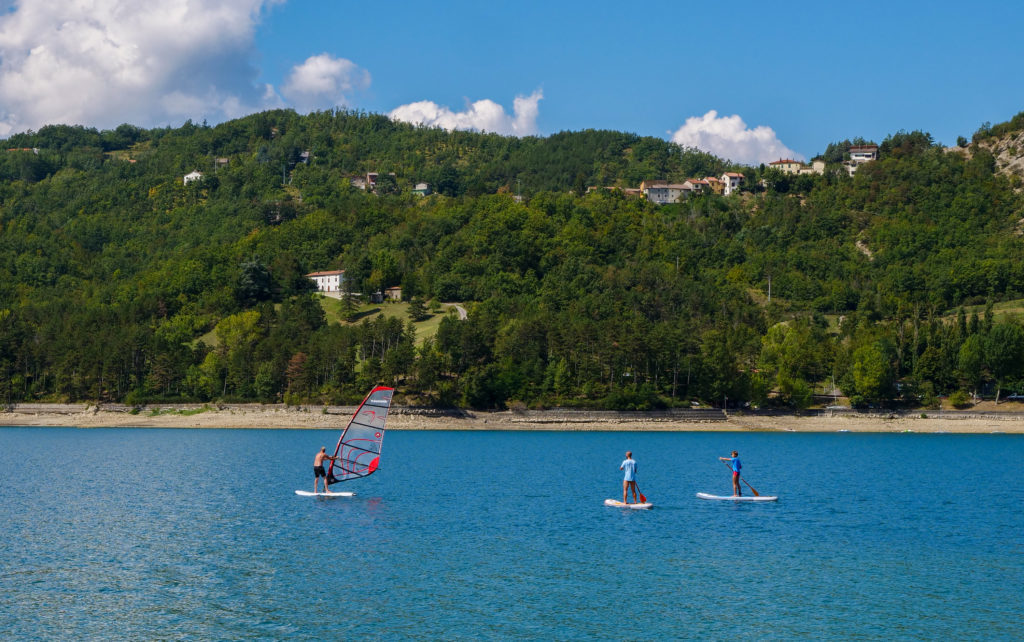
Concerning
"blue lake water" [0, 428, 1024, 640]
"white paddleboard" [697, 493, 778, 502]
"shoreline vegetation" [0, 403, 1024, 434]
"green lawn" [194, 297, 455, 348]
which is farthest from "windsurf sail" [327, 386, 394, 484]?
"green lawn" [194, 297, 455, 348]

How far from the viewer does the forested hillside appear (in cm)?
10656

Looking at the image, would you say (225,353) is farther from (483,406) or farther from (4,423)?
(483,406)

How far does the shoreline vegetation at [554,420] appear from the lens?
100188 millimetres

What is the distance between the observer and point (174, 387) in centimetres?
11419

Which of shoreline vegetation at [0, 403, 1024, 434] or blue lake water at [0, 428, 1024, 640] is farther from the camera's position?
shoreline vegetation at [0, 403, 1024, 434]

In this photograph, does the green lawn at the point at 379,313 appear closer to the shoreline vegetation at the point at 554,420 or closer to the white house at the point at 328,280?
the white house at the point at 328,280

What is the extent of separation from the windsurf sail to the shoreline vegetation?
5691 centimetres

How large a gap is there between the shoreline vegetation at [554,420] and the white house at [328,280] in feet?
197

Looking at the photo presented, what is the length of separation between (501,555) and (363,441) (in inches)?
612

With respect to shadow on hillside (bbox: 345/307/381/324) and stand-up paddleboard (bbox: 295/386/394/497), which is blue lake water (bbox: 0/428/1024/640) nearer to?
stand-up paddleboard (bbox: 295/386/394/497)

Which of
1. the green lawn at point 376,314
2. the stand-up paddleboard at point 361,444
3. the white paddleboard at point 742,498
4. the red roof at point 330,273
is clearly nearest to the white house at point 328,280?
the red roof at point 330,273

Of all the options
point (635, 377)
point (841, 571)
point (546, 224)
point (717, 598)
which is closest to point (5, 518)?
point (717, 598)

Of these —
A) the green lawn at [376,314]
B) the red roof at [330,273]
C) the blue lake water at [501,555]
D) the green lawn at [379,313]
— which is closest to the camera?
the blue lake water at [501,555]

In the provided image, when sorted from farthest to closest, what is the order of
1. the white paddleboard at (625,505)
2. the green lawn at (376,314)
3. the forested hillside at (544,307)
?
the green lawn at (376,314)
the forested hillside at (544,307)
the white paddleboard at (625,505)
